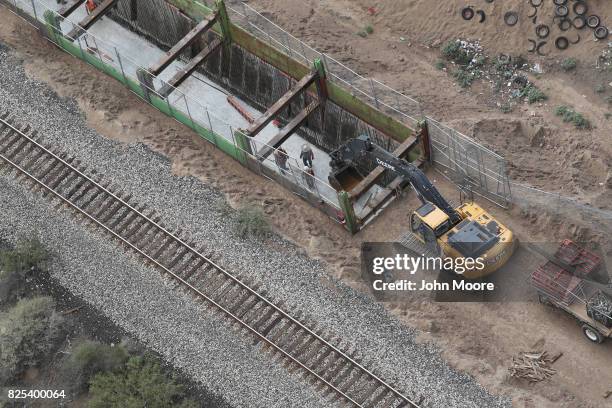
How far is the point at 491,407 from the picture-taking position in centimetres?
2655

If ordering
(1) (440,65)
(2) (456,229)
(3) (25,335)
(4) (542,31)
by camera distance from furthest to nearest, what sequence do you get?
(1) (440,65), (4) (542,31), (2) (456,229), (3) (25,335)

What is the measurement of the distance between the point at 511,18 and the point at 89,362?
18282mm

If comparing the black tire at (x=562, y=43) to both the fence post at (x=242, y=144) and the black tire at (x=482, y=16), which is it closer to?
the black tire at (x=482, y=16)

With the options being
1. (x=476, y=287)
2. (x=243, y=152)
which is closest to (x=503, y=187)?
(x=476, y=287)

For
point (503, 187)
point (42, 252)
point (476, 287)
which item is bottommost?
point (42, 252)

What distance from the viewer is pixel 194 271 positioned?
1176 inches

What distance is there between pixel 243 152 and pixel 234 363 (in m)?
7.40

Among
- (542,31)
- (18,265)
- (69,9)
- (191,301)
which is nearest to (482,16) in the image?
(542,31)

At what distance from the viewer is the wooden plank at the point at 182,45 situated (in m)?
33.7

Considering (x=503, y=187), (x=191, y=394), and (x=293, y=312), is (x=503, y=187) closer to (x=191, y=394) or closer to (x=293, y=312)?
(x=293, y=312)

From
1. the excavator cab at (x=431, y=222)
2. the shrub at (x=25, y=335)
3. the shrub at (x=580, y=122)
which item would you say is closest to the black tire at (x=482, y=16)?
the shrub at (x=580, y=122)

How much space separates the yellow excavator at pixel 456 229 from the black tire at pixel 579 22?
893 centimetres

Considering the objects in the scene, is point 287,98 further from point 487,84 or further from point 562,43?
point 562,43

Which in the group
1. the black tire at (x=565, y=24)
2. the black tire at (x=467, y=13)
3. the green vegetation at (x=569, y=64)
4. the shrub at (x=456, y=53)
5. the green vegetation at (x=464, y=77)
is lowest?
the green vegetation at (x=464, y=77)
